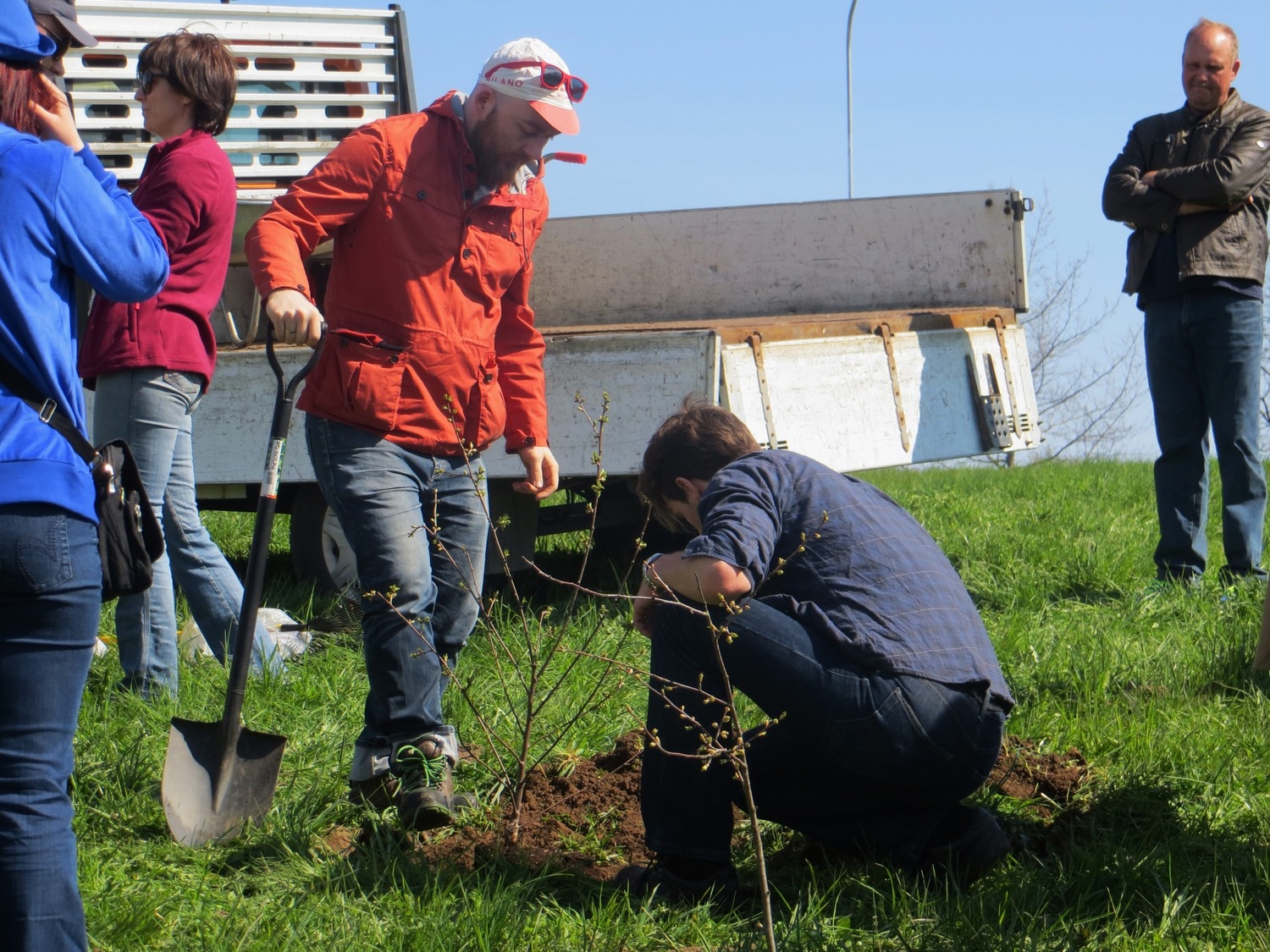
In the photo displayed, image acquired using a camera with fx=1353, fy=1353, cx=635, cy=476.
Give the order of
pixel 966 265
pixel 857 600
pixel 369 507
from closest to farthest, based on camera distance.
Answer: pixel 857 600 → pixel 369 507 → pixel 966 265

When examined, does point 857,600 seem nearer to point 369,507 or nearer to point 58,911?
point 369,507

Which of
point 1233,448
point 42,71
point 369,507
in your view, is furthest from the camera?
point 1233,448

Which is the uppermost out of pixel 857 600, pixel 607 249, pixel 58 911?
pixel 607 249

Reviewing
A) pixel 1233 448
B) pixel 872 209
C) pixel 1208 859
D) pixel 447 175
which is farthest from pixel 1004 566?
pixel 447 175

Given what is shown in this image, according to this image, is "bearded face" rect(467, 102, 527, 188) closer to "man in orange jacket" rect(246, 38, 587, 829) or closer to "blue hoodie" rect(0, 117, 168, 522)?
"man in orange jacket" rect(246, 38, 587, 829)

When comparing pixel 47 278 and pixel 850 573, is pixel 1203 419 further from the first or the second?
pixel 47 278

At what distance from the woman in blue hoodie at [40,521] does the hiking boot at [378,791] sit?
3.80 feet

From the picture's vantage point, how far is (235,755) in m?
3.23

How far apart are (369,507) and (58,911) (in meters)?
1.31

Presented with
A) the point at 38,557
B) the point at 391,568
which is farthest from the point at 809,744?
the point at 38,557

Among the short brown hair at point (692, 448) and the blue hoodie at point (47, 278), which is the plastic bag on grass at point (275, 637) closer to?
the short brown hair at point (692, 448)

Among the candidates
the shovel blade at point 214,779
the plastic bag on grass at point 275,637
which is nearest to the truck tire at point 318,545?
the plastic bag on grass at point 275,637

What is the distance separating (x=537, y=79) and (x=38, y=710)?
1903 mm

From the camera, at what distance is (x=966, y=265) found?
258 inches
